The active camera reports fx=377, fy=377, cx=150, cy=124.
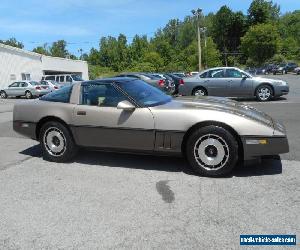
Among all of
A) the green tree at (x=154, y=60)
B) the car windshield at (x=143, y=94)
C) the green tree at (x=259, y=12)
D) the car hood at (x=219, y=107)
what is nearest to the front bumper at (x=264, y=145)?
the car hood at (x=219, y=107)

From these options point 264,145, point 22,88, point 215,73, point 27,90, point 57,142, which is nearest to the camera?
point 264,145

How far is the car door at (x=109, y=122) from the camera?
5.39m

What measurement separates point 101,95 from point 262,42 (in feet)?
228

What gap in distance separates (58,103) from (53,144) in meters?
0.68

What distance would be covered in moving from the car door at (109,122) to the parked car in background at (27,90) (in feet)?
67.7

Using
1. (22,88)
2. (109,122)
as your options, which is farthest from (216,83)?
(22,88)

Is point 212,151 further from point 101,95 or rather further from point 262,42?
point 262,42

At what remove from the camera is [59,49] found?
5162 inches

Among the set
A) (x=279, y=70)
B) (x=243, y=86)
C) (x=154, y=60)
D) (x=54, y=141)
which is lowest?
(x=54, y=141)

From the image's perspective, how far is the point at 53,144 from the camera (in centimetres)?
620

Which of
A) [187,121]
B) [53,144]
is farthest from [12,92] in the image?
[187,121]

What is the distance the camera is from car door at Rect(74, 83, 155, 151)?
539 centimetres

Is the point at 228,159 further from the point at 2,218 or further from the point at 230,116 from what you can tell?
the point at 2,218

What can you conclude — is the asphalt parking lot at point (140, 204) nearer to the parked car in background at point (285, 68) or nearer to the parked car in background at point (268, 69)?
the parked car in background at point (285, 68)
